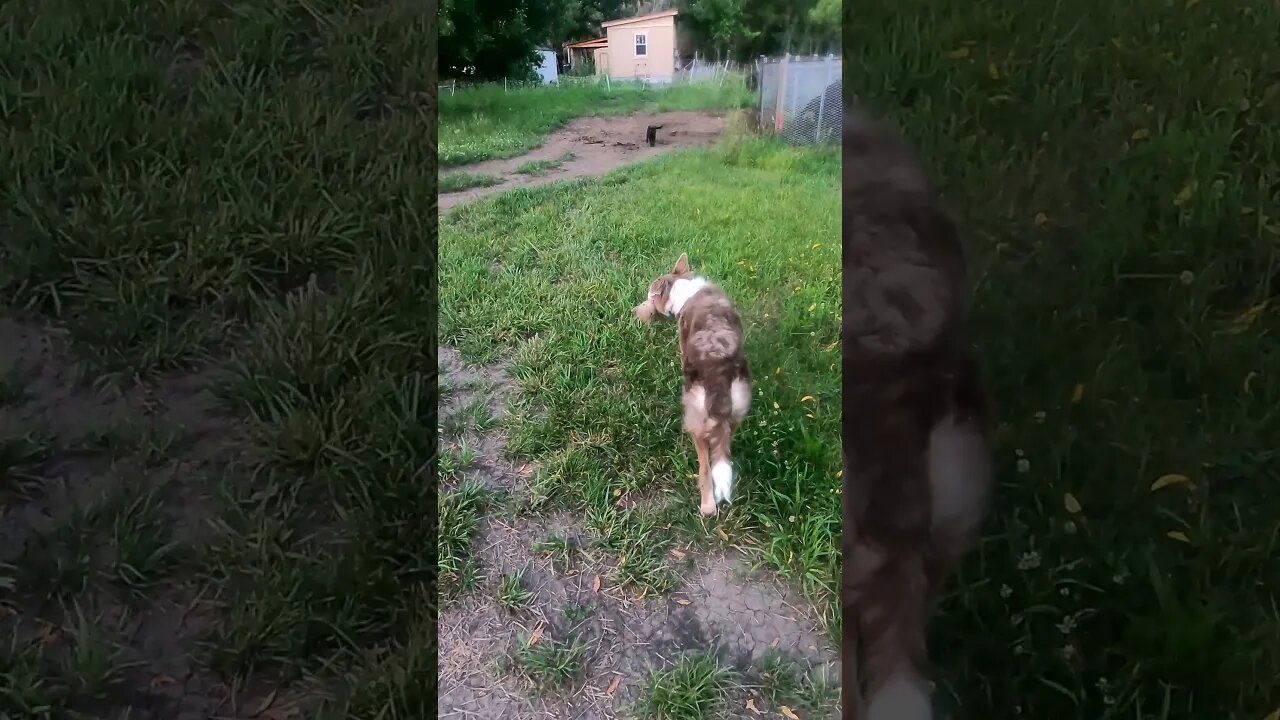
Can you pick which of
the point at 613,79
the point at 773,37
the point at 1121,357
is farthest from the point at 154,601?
the point at 1121,357

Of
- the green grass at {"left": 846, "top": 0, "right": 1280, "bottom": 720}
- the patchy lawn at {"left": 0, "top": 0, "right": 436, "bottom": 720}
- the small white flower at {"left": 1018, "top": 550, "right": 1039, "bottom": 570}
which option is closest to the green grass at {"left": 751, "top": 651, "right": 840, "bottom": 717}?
the green grass at {"left": 846, "top": 0, "right": 1280, "bottom": 720}

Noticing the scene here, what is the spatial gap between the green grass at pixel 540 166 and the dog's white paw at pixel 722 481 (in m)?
0.40

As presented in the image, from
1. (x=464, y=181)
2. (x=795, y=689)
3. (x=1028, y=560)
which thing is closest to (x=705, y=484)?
(x=795, y=689)

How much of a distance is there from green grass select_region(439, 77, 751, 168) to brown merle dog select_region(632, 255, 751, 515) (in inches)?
7.7

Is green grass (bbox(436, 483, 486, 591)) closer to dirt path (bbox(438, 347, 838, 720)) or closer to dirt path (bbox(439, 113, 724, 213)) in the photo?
dirt path (bbox(438, 347, 838, 720))

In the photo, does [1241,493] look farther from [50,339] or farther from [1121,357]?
[50,339]

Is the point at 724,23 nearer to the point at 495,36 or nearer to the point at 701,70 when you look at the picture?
the point at 701,70

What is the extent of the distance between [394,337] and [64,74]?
1.80 feet

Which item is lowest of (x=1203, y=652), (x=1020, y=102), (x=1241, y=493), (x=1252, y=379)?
(x=1203, y=652)

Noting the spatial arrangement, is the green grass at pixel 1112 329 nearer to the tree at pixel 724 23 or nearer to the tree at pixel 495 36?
the tree at pixel 724 23

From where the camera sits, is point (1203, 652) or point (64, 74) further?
point (64, 74)

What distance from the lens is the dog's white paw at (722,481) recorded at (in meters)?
0.84

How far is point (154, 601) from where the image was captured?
847 millimetres

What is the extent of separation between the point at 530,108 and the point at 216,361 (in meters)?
0.49
